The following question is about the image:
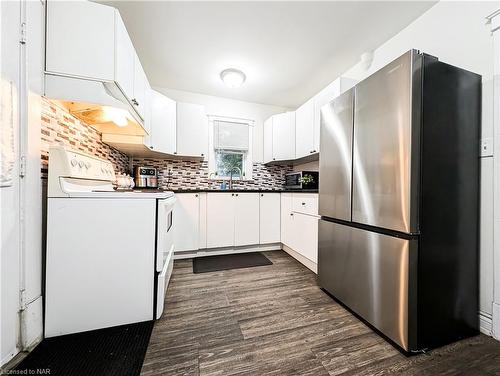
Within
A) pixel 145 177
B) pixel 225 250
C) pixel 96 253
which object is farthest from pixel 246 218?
pixel 96 253

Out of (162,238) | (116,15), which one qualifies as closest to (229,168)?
(162,238)

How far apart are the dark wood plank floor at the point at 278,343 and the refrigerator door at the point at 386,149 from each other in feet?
2.30

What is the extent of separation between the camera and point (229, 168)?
3416mm

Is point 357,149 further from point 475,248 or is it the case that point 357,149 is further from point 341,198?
point 475,248

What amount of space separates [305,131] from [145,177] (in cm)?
225

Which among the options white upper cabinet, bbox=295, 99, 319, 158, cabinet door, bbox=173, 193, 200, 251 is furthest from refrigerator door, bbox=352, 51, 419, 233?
cabinet door, bbox=173, 193, 200, 251

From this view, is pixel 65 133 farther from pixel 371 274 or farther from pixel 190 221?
pixel 371 274

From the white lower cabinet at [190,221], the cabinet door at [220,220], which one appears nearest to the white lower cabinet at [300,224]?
the cabinet door at [220,220]

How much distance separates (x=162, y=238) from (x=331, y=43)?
2.41m

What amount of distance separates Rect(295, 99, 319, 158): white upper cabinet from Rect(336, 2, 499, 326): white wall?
1.12 meters

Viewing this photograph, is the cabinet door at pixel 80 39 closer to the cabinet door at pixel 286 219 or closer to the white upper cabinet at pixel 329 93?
the white upper cabinet at pixel 329 93

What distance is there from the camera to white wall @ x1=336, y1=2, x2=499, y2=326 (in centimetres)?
131

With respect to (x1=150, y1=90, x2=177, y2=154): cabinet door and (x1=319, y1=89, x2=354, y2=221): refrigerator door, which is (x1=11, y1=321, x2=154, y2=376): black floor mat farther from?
(x1=150, y1=90, x2=177, y2=154): cabinet door

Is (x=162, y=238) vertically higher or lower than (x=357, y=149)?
lower
